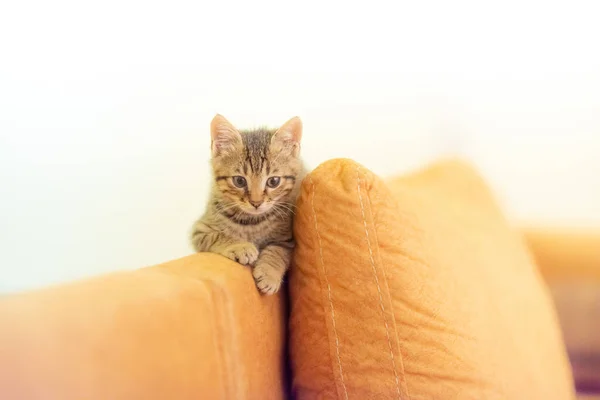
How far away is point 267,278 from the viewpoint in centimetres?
72

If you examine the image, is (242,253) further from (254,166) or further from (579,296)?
(579,296)

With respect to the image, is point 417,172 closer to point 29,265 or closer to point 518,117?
point 518,117

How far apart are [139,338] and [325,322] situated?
1.07 feet

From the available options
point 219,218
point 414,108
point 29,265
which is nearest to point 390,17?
point 414,108

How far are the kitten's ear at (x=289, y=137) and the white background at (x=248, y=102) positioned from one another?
1.17ft

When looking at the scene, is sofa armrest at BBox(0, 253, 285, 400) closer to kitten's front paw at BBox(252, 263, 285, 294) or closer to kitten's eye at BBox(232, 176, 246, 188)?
kitten's front paw at BBox(252, 263, 285, 294)

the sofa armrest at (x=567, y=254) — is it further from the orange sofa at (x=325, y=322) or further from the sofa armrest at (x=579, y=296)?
the orange sofa at (x=325, y=322)

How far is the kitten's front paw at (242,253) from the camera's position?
29.5 inches

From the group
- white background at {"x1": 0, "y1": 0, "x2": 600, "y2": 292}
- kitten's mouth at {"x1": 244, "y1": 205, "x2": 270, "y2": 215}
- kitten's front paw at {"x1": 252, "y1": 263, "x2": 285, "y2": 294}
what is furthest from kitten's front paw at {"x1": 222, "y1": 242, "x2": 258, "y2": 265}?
white background at {"x1": 0, "y1": 0, "x2": 600, "y2": 292}

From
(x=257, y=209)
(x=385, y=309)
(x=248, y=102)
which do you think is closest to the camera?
(x=385, y=309)

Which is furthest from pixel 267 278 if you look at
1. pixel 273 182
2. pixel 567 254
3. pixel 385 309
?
pixel 567 254

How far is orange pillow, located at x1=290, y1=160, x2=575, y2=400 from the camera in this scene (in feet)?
2.18

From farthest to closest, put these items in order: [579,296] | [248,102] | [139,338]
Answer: [248,102], [579,296], [139,338]

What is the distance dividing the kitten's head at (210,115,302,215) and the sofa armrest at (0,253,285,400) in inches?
12.0
